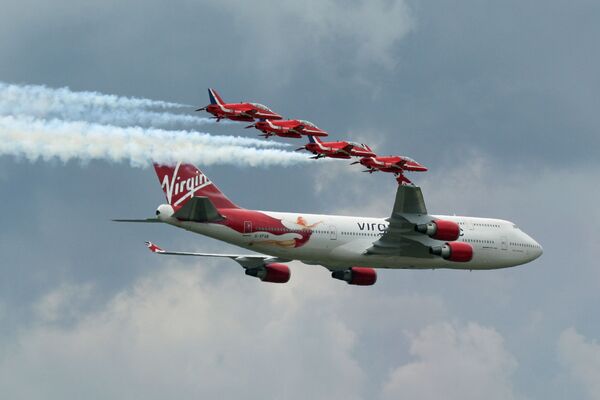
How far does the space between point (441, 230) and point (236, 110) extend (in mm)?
16155

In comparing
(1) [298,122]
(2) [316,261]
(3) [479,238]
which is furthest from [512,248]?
(1) [298,122]

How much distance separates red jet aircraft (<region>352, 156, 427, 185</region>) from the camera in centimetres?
8512

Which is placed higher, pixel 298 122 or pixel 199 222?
pixel 298 122

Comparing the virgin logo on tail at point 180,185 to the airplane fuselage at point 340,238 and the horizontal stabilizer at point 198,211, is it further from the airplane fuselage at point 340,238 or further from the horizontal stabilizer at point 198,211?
the horizontal stabilizer at point 198,211

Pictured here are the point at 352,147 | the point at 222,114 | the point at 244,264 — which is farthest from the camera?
the point at 244,264

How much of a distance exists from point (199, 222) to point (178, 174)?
5.90m

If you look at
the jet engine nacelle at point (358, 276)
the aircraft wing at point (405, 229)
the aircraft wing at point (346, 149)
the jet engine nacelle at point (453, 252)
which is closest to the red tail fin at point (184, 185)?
the aircraft wing at point (346, 149)

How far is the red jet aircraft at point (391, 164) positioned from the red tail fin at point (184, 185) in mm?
9067

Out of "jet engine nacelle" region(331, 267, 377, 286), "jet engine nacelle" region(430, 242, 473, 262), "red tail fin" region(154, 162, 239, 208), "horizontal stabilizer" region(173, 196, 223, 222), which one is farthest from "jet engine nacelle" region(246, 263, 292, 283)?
"horizontal stabilizer" region(173, 196, 223, 222)

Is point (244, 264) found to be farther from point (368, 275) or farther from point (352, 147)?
point (352, 147)

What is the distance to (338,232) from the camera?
88188 millimetres

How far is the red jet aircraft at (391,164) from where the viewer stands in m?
85.1

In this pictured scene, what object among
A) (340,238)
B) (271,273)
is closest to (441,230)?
(340,238)

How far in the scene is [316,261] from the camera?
89500 mm
